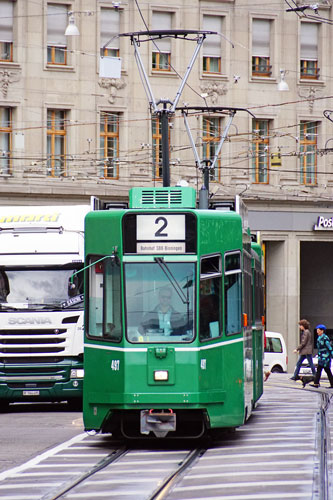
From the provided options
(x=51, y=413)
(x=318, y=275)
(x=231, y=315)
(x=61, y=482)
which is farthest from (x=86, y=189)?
(x=61, y=482)

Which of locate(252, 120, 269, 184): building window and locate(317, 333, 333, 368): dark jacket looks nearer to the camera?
locate(317, 333, 333, 368): dark jacket

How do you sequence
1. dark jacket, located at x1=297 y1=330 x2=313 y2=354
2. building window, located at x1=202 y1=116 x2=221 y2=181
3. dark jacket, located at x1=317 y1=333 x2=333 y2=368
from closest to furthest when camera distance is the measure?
dark jacket, located at x1=317 y1=333 x2=333 y2=368
dark jacket, located at x1=297 y1=330 x2=313 y2=354
building window, located at x1=202 y1=116 x2=221 y2=181

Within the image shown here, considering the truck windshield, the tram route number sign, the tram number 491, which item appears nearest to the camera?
the tram number 491

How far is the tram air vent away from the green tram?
0.48 m

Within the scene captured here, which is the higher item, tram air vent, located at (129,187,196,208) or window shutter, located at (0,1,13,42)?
window shutter, located at (0,1,13,42)

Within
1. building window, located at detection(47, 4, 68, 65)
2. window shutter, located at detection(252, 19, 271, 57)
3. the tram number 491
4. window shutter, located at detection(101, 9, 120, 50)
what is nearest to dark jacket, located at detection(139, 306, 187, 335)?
the tram number 491

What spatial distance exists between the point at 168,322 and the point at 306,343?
1956cm

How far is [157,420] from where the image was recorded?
594 inches

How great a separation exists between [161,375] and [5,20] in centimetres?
3076

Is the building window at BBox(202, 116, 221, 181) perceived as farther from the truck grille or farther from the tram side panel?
the tram side panel

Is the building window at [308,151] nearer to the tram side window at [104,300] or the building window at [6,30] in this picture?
the building window at [6,30]

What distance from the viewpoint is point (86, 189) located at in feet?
147

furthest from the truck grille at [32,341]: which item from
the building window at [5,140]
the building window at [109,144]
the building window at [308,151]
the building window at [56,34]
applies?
the building window at [308,151]

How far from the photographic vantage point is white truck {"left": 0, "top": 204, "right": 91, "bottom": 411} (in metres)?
21.4
